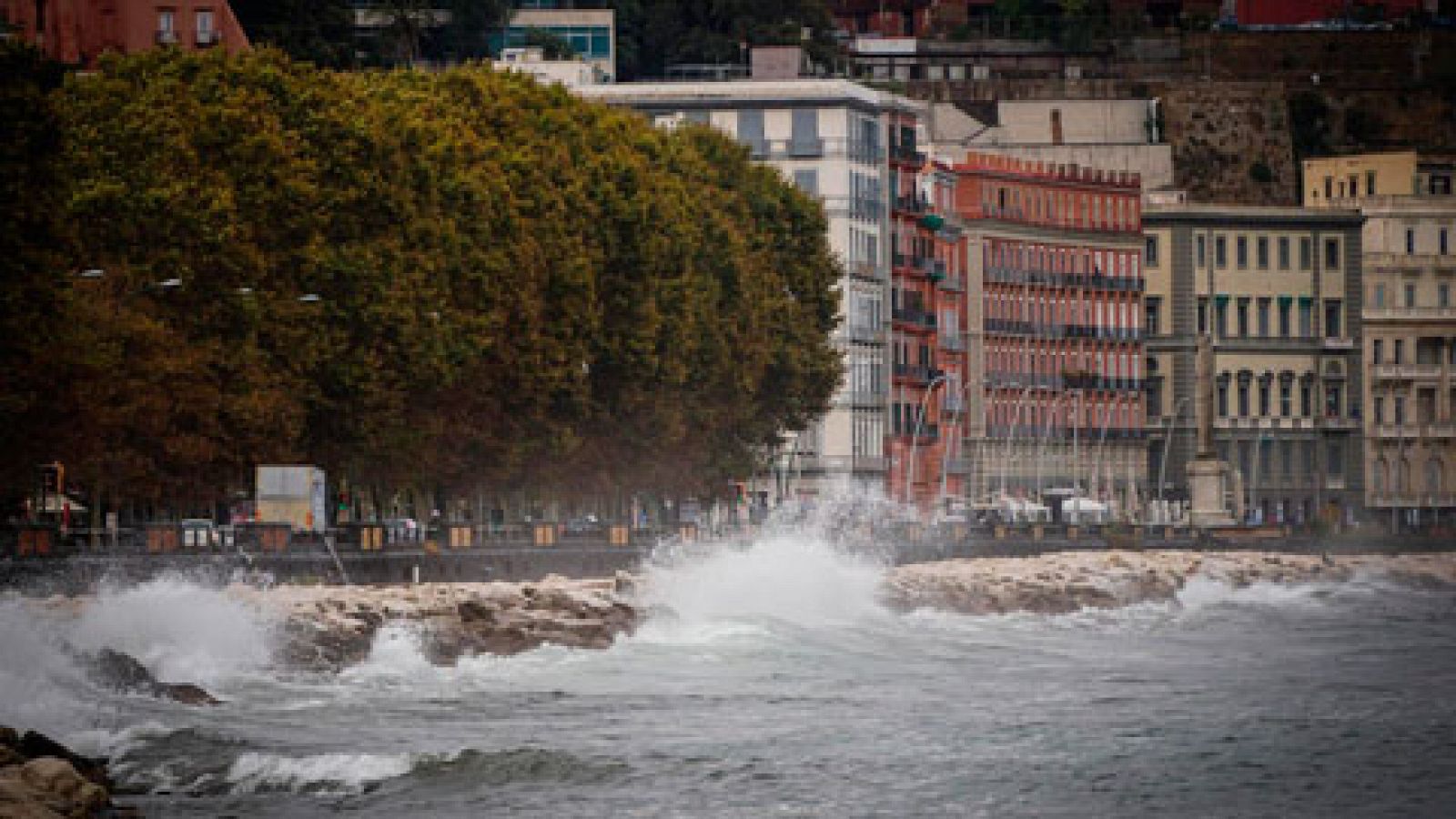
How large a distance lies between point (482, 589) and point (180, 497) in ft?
23.8

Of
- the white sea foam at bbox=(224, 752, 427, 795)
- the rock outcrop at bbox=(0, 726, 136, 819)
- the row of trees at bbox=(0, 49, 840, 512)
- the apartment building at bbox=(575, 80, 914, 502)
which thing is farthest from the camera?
the apartment building at bbox=(575, 80, 914, 502)

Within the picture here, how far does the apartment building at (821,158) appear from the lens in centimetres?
19200

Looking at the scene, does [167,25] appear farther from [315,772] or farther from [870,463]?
[315,772]

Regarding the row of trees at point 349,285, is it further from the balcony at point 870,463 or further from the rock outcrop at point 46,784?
the balcony at point 870,463

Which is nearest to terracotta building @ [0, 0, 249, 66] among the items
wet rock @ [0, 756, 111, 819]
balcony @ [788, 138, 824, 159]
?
A: balcony @ [788, 138, 824, 159]

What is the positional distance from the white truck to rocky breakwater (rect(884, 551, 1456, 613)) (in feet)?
94.9

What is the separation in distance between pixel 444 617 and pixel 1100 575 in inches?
2460

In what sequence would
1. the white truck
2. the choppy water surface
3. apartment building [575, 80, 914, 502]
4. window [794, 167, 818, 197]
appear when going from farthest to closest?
window [794, 167, 818, 197] < apartment building [575, 80, 914, 502] < the white truck < the choppy water surface

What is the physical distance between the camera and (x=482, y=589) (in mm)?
104625

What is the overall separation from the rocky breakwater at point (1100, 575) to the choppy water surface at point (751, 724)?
76.2ft

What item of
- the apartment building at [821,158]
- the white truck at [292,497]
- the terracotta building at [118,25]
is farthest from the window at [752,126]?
the white truck at [292,497]

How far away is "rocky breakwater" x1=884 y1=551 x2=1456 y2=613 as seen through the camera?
13700 centimetres

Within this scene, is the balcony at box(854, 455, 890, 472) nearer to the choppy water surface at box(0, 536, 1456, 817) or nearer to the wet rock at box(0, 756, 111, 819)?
the choppy water surface at box(0, 536, 1456, 817)

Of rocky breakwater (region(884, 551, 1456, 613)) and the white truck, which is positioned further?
rocky breakwater (region(884, 551, 1456, 613))
